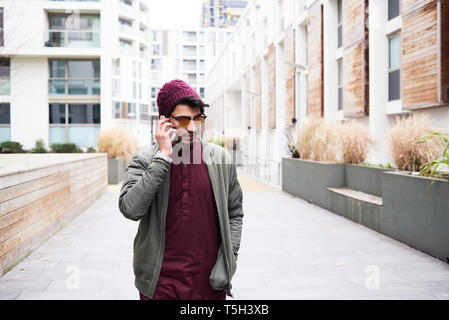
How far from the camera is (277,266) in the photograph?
538 centimetres

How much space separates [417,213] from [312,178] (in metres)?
5.07

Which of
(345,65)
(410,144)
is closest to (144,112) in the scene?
(345,65)

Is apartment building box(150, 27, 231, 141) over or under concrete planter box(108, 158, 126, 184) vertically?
over

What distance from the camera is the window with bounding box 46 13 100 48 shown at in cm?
2656

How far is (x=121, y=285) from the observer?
456 cm

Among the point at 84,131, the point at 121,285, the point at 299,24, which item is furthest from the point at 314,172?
the point at 84,131

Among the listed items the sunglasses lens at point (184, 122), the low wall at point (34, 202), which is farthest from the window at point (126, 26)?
the sunglasses lens at point (184, 122)

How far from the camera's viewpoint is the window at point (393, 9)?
1270 centimetres

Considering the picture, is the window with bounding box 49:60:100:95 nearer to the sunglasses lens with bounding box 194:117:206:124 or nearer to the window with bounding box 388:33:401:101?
the window with bounding box 388:33:401:101

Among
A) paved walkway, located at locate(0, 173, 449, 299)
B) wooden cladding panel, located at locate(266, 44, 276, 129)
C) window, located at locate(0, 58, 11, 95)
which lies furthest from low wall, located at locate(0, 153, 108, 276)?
window, located at locate(0, 58, 11, 95)

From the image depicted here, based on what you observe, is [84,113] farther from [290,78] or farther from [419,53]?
[419,53]

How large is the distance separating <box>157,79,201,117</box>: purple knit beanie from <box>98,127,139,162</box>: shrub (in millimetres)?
15029
